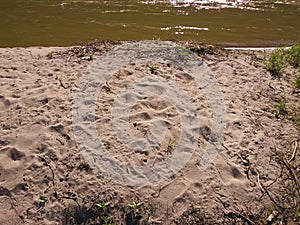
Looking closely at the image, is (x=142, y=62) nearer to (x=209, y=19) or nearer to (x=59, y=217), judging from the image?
(x=59, y=217)

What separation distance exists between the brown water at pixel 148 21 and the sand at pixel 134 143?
6.98 feet

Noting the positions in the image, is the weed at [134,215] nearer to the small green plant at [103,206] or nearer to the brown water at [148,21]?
the small green plant at [103,206]

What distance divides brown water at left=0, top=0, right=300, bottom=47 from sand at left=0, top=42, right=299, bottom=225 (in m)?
2.13

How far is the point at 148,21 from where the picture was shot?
8148 mm

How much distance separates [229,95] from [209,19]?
4532 mm

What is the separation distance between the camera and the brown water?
23.7 feet

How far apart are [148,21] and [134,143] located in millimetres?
5180

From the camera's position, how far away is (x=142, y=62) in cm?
514

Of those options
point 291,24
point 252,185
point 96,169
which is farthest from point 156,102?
point 291,24

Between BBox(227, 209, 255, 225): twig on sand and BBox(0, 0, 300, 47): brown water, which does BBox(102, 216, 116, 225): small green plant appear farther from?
BBox(0, 0, 300, 47): brown water

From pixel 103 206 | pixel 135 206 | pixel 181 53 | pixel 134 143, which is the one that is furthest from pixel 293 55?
pixel 103 206

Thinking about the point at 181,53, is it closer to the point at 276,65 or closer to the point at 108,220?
the point at 276,65

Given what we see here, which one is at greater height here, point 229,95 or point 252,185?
point 229,95

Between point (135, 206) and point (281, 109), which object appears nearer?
point (135, 206)
